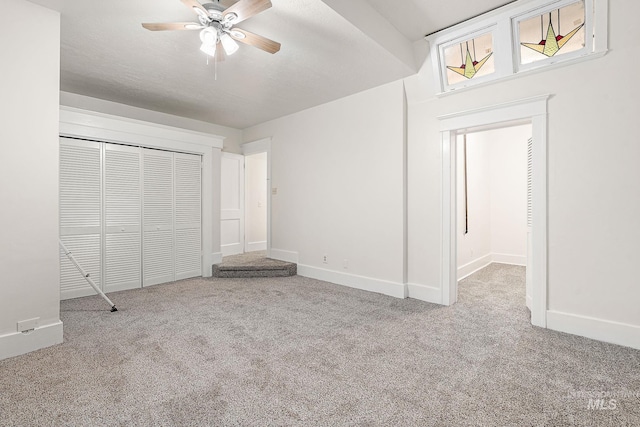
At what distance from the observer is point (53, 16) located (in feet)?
7.99

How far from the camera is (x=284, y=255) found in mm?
5312

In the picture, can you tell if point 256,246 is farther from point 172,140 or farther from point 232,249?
point 172,140

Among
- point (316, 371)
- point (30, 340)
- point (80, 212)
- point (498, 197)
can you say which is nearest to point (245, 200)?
point (80, 212)

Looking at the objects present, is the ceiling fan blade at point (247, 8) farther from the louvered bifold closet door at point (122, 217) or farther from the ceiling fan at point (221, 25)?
the louvered bifold closet door at point (122, 217)

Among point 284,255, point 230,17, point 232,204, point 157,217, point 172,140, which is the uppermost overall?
point 230,17

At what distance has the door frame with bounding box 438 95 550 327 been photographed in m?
2.87

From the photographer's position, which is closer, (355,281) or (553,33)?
(553,33)

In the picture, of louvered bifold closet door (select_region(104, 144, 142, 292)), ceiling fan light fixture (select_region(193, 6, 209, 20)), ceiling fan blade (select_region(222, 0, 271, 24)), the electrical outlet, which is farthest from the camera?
louvered bifold closet door (select_region(104, 144, 142, 292))

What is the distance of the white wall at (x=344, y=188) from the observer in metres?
3.90

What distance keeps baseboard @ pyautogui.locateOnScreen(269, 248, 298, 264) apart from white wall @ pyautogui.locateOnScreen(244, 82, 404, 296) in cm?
5

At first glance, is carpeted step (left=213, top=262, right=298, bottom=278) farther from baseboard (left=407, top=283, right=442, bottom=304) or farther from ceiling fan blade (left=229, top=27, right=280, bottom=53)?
ceiling fan blade (left=229, top=27, right=280, bottom=53)

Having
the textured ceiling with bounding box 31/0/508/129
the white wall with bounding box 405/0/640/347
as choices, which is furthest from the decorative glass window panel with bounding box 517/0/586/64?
the textured ceiling with bounding box 31/0/508/129

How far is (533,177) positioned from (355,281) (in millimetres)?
2451

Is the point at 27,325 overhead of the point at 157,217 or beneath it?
beneath
